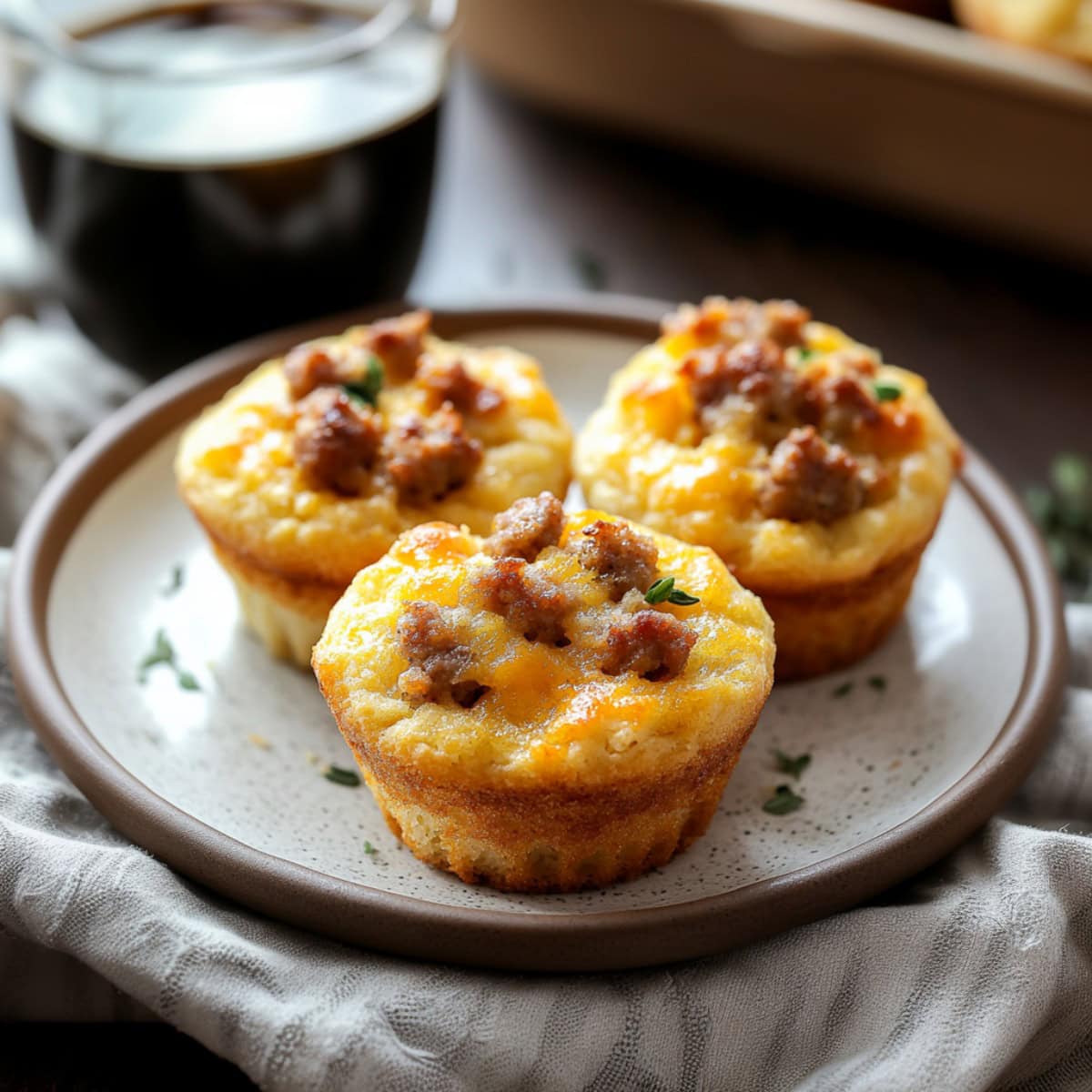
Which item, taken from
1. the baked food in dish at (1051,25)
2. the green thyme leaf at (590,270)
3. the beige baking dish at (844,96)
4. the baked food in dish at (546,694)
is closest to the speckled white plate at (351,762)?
the baked food in dish at (546,694)

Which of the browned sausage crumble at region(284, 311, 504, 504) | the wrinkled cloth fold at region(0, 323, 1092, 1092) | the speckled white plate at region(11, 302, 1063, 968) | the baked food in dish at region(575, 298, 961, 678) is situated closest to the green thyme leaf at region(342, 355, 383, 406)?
the browned sausage crumble at region(284, 311, 504, 504)

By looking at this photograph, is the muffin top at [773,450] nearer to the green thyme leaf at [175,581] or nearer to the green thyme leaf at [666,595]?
the green thyme leaf at [666,595]

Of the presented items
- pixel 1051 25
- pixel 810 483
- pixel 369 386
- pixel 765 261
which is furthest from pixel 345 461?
pixel 1051 25

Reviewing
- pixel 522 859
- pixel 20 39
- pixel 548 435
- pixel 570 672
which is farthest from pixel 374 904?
pixel 20 39

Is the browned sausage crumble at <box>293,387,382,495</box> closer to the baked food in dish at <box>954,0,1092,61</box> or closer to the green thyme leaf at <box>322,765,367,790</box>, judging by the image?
the green thyme leaf at <box>322,765,367,790</box>

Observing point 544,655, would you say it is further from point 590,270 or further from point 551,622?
point 590,270
